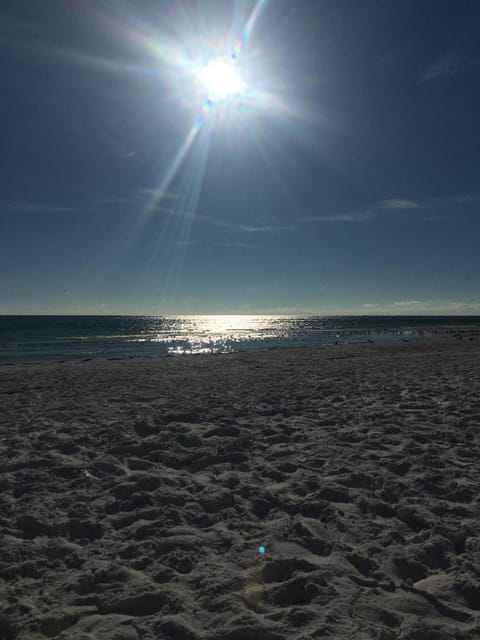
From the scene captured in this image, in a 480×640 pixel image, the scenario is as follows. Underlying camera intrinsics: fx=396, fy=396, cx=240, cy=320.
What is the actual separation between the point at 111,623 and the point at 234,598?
2.90 feet

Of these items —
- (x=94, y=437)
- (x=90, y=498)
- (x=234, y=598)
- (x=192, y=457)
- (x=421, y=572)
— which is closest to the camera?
(x=234, y=598)

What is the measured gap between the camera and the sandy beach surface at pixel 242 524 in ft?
9.27

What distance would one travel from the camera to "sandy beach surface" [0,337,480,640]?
9.27 ft

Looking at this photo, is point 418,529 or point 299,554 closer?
point 299,554

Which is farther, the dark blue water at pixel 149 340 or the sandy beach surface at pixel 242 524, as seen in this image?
the dark blue water at pixel 149 340

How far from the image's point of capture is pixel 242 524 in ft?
13.3

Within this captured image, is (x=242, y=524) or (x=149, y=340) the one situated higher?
(x=242, y=524)

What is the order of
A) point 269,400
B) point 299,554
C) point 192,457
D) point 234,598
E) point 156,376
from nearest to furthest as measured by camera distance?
point 234,598 → point 299,554 → point 192,457 → point 269,400 → point 156,376

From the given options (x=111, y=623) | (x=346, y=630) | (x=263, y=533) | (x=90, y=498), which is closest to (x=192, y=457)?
(x=90, y=498)

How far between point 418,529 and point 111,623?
9.62ft

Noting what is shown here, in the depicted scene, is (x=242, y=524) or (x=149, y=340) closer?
(x=242, y=524)

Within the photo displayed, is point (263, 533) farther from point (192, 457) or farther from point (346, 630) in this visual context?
point (192, 457)

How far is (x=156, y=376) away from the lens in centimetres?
1498

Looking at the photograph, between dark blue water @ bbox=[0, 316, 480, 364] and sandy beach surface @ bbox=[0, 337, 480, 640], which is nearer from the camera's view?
sandy beach surface @ bbox=[0, 337, 480, 640]
